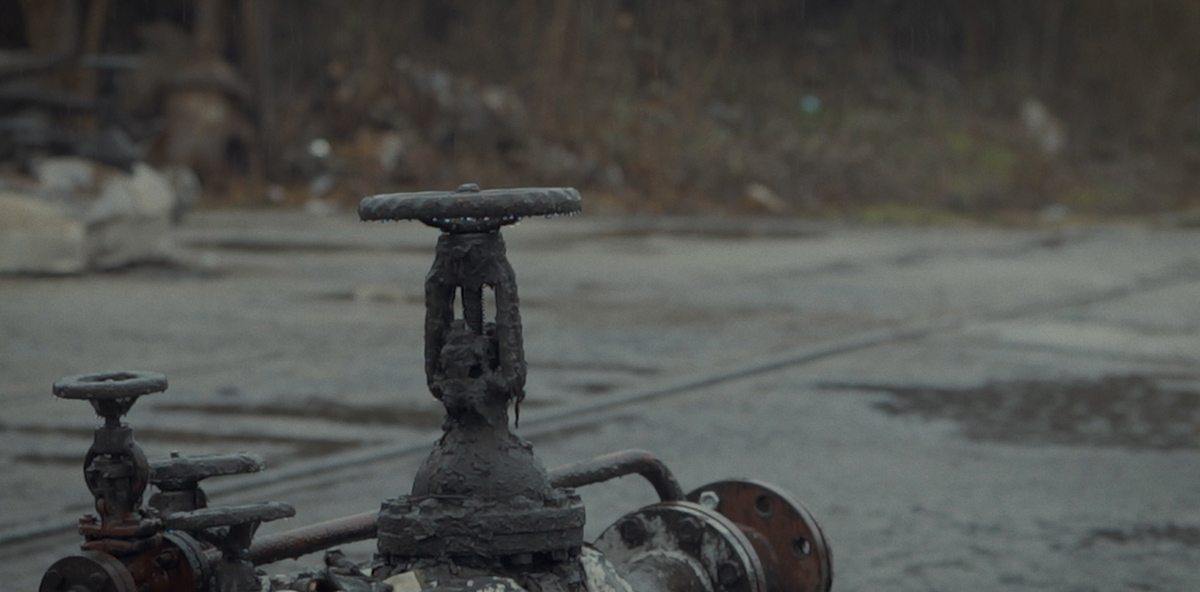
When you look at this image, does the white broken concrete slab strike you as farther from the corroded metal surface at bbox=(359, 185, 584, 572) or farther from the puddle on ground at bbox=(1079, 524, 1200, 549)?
the corroded metal surface at bbox=(359, 185, 584, 572)

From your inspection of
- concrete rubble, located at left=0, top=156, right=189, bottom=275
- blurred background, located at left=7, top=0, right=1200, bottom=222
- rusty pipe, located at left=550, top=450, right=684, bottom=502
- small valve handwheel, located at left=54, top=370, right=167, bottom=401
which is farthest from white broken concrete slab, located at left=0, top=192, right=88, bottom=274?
small valve handwheel, located at left=54, top=370, right=167, bottom=401

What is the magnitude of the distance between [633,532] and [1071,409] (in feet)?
13.2

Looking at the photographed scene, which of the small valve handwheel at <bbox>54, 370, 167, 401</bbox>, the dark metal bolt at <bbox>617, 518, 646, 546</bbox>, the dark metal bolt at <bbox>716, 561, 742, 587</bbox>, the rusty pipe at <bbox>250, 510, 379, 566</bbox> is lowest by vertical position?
the dark metal bolt at <bbox>716, 561, 742, 587</bbox>

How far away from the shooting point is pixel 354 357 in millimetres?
7824

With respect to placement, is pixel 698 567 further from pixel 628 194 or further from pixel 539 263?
pixel 628 194

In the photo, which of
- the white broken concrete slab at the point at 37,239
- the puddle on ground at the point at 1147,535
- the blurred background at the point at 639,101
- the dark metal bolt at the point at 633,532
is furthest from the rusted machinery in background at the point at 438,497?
the blurred background at the point at 639,101

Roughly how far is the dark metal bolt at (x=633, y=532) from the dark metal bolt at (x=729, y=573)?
18 centimetres

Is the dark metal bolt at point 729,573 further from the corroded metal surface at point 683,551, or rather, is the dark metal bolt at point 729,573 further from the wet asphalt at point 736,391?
the wet asphalt at point 736,391

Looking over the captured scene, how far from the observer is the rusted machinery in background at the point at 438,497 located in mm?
2477

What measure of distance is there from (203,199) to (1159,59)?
17.7 m

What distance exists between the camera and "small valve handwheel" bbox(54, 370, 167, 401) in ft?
8.14

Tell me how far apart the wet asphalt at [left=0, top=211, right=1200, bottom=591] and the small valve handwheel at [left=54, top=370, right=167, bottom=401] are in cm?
160

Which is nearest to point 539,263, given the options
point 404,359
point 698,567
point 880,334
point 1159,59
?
point 880,334

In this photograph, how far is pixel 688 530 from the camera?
3.17 meters
